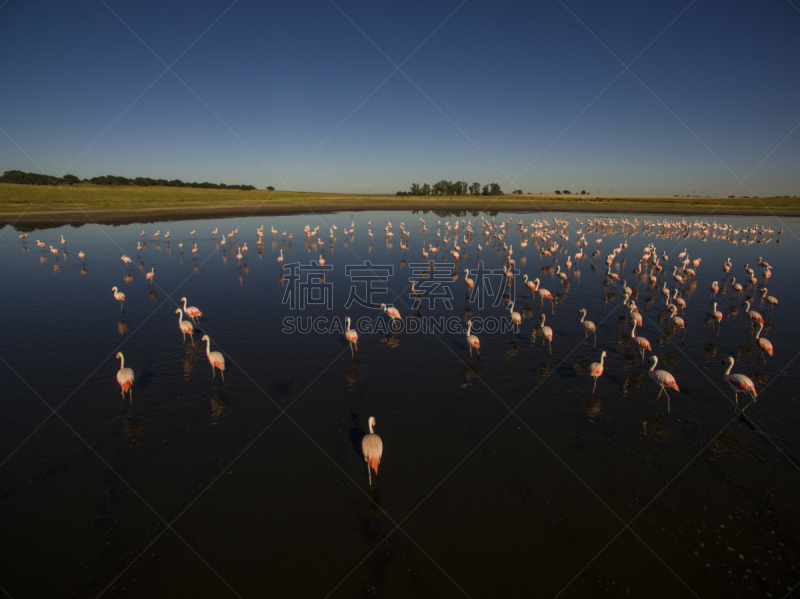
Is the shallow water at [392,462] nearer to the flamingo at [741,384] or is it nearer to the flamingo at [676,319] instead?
the flamingo at [676,319]

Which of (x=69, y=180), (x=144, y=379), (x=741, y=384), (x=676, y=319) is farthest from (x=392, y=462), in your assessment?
(x=69, y=180)

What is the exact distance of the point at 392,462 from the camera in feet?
27.0

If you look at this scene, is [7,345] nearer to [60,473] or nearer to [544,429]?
[60,473]

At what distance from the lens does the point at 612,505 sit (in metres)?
7.17

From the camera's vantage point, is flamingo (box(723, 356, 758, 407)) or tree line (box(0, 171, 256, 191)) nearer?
flamingo (box(723, 356, 758, 407))

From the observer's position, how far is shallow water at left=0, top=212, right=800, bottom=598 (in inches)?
238

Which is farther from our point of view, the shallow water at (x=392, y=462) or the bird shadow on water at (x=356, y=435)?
the bird shadow on water at (x=356, y=435)

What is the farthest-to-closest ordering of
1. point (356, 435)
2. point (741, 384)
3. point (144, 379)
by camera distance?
point (144, 379), point (741, 384), point (356, 435)

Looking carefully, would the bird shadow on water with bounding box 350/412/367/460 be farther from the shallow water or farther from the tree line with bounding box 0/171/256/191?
the tree line with bounding box 0/171/256/191

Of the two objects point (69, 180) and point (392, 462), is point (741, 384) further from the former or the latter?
point (69, 180)

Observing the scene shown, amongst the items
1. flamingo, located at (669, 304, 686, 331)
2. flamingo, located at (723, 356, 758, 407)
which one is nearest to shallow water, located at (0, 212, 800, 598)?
flamingo, located at (669, 304, 686, 331)

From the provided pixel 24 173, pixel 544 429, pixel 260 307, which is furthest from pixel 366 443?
pixel 24 173

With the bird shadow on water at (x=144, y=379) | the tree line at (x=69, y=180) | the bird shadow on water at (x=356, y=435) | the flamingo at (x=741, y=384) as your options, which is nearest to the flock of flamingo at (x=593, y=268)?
the flamingo at (x=741, y=384)

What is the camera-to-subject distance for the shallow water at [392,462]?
6.04 m
